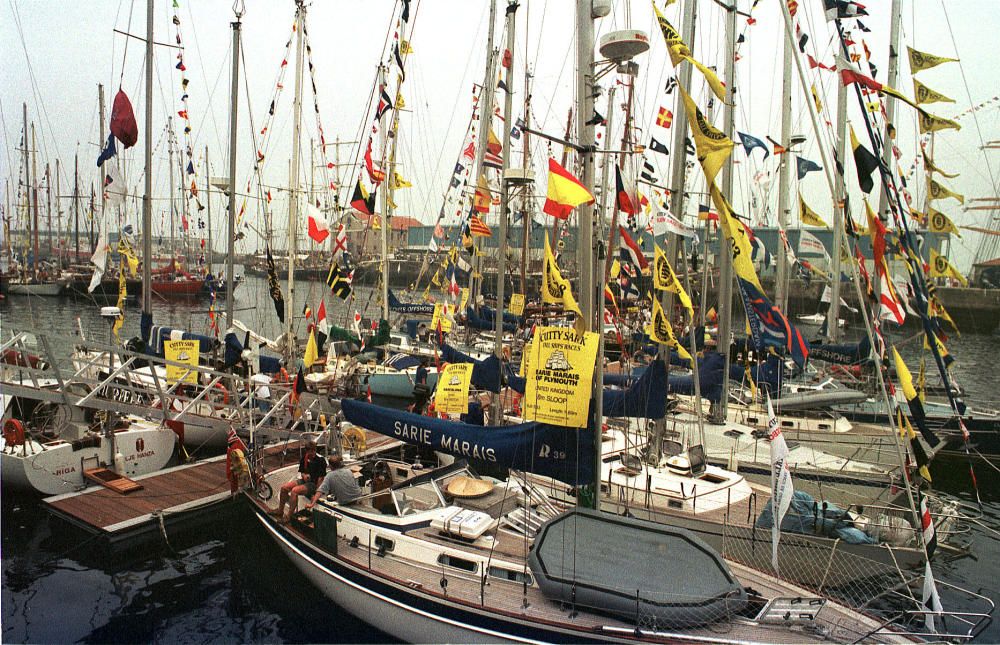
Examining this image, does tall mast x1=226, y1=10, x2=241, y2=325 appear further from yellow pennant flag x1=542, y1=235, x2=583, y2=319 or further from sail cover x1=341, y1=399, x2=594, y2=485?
yellow pennant flag x1=542, y1=235, x2=583, y2=319

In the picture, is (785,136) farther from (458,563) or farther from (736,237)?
(458,563)

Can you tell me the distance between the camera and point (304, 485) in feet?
40.7

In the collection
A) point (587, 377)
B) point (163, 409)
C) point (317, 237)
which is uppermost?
point (317, 237)

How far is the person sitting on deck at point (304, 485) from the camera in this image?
1201 centimetres

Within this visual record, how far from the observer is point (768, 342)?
15117 mm

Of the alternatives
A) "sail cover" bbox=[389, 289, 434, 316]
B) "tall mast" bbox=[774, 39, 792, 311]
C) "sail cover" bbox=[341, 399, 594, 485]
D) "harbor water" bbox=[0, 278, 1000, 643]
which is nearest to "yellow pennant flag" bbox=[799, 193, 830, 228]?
"tall mast" bbox=[774, 39, 792, 311]

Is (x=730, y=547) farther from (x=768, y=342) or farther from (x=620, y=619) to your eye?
(x=768, y=342)

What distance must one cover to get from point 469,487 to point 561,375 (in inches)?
170

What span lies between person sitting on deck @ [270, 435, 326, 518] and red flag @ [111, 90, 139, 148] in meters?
10.1

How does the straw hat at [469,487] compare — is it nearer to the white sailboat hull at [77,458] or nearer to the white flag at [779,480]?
the white flag at [779,480]

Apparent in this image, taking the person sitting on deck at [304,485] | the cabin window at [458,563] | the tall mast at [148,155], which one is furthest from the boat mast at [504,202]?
the tall mast at [148,155]

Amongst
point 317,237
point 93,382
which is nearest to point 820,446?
point 317,237

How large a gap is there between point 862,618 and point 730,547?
2.95m

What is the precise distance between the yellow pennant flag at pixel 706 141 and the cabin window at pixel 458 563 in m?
6.93
